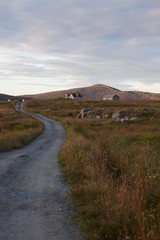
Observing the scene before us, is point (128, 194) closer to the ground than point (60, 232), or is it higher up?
higher up

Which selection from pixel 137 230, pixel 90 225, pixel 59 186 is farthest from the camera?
pixel 59 186

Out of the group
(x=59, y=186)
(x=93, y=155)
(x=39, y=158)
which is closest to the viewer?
(x=59, y=186)

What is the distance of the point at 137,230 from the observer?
272 inches

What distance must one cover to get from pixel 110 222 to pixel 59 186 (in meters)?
5.19

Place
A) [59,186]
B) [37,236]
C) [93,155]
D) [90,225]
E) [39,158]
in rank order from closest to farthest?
1. [37,236]
2. [90,225]
3. [59,186]
4. [93,155]
5. [39,158]

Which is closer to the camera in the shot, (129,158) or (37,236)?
(37,236)

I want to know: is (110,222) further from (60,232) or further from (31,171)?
(31,171)

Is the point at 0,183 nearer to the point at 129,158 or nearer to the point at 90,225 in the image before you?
the point at 129,158

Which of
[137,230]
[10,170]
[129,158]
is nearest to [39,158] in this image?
[10,170]

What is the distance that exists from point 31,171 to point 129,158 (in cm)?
406

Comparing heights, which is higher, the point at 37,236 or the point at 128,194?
the point at 128,194

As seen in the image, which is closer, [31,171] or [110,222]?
[110,222]

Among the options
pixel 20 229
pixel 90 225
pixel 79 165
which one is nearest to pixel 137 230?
pixel 90 225

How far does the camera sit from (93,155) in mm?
15539
